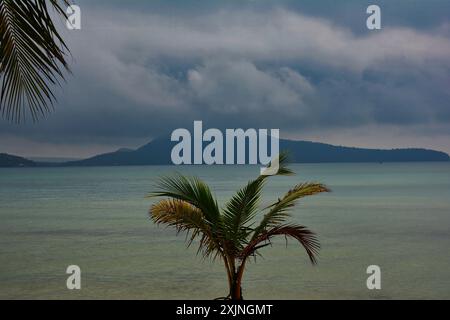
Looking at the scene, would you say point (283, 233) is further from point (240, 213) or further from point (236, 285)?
point (236, 285)

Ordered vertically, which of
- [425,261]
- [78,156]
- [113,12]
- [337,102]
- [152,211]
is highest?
[113,12]

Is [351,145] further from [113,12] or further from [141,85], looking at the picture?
[113,12]

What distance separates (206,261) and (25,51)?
17737mm

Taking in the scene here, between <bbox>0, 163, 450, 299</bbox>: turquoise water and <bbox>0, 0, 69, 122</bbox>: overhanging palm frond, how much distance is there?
10738 millimetres

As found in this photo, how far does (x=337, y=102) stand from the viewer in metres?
74.2

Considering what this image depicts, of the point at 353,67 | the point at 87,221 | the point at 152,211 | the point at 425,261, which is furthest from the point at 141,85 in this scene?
the point at 152,211

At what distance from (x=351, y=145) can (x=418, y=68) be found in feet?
48.9

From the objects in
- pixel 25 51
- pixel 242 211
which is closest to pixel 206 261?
pixel 242 211

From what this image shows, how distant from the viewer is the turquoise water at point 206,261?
14945 mm

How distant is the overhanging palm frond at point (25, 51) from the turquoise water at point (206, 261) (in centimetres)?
1074

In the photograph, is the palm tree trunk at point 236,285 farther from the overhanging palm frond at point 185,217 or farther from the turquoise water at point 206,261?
the turquoise water at point 206,261

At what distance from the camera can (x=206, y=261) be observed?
20.4 m

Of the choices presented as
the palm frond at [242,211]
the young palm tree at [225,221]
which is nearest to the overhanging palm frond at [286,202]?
the young palm tree at [225,221]

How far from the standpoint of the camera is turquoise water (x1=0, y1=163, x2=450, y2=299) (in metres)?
14.9
